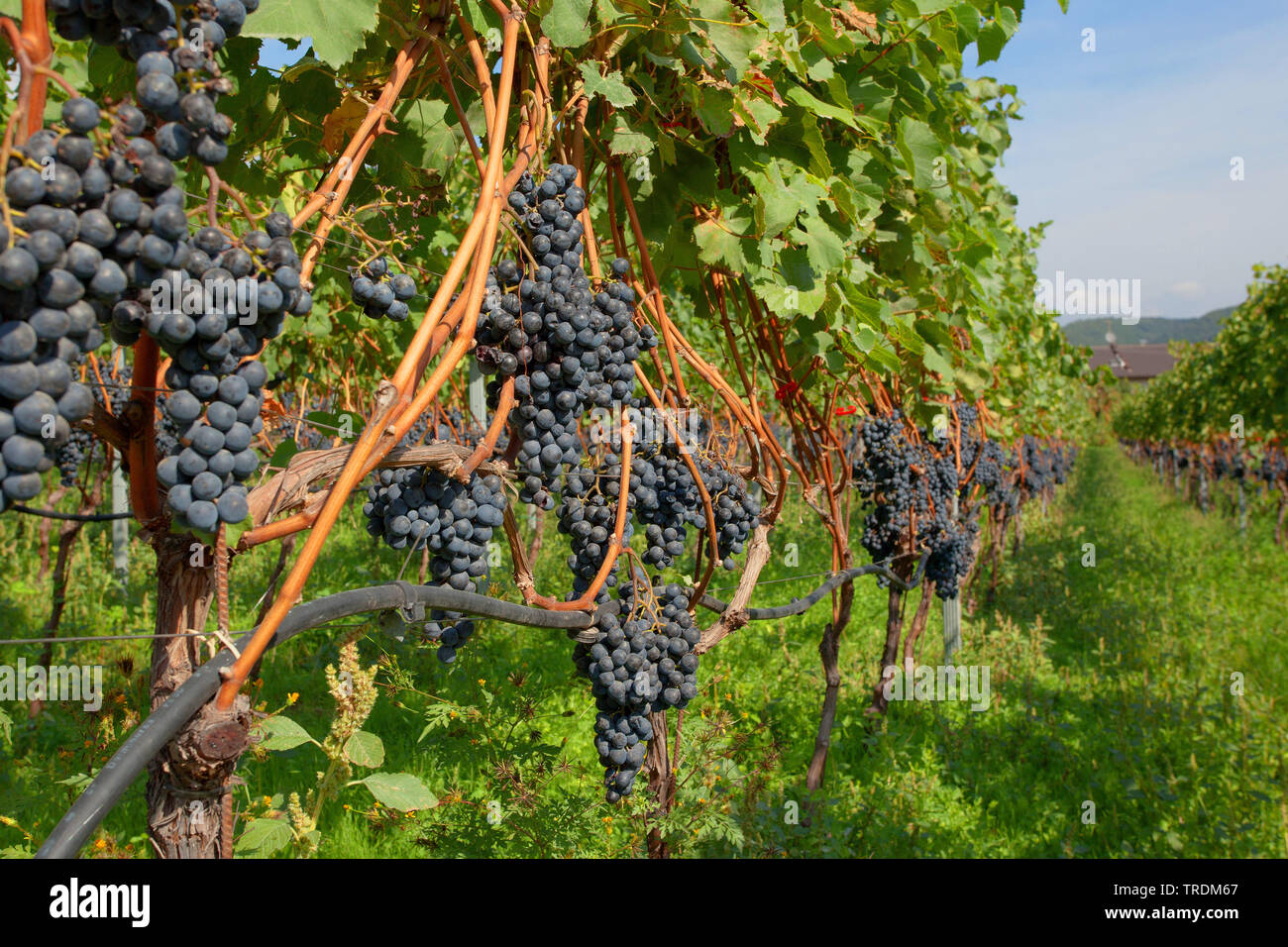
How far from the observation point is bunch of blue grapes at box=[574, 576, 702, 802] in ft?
6.10

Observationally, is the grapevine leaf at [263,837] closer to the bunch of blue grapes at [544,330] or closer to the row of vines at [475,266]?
the row of vines at [475,266]

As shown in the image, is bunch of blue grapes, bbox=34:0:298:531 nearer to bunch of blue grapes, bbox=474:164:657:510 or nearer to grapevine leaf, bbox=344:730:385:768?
bunch of blue grapes, bbox=474:164:657:510

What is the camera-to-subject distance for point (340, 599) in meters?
1.09

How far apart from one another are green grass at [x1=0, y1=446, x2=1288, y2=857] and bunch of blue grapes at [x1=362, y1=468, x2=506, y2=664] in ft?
1.78

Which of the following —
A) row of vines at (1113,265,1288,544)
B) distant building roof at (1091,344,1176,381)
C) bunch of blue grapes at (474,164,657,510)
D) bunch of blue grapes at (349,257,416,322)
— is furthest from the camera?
distant building roof at (1091,344,1176,381)

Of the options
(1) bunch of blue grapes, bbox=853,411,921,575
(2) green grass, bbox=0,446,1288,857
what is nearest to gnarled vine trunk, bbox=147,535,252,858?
(2) green grass, bbox=0,446,1288,857

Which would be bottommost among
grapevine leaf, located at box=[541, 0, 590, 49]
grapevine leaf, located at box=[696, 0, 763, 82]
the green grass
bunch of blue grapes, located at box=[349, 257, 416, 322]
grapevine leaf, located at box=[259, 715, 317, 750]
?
the green grass

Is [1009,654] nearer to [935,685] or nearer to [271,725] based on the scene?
[935,685]

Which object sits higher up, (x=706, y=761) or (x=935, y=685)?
(x=706, y=761)
